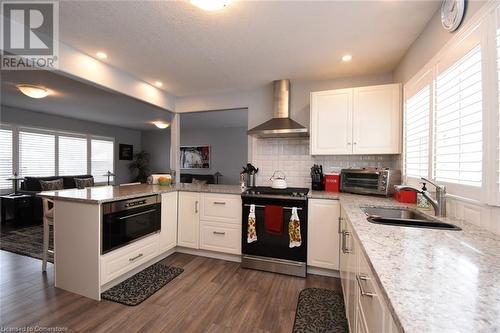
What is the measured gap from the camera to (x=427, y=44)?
1892mm

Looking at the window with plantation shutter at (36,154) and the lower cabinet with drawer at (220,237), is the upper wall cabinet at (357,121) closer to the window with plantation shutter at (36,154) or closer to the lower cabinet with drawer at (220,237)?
the lower cabinet with drawer at (220,237)

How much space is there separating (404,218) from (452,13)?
1.46 m

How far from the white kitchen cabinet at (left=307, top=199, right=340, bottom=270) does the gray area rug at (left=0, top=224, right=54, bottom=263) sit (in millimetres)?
3205

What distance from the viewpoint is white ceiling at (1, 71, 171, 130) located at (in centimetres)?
332

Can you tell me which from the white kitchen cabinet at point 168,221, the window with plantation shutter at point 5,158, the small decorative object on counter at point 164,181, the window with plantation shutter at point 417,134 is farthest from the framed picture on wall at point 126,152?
the window with plantation shutter at point 417,134

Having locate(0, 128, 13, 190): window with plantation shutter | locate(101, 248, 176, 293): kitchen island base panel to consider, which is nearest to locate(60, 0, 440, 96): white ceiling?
locate(101, 248, 176, 293): kitchen island base panel

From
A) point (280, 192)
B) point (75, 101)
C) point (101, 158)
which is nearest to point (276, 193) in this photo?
point (280, 192)

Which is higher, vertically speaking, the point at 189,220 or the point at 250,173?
the point at 250,173

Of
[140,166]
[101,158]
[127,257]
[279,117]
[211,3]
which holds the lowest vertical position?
[127,257]

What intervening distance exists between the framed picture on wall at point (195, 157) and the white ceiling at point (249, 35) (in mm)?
4812

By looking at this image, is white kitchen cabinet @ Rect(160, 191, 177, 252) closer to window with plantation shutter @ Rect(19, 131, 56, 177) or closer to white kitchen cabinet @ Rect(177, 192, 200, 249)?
white kitchen cabinet @ Rect(177, 192, 200, 249)

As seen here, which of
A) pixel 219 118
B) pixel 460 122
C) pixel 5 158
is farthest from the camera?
pixel 219 118

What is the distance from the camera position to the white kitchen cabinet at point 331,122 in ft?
8.86

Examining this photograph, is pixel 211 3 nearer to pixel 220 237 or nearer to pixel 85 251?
pixel 85 251
